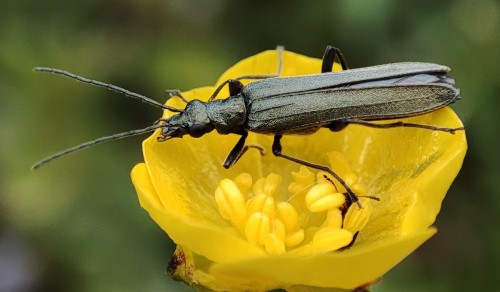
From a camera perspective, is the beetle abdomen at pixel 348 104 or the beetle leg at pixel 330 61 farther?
the beetle leg at pixel 330 61

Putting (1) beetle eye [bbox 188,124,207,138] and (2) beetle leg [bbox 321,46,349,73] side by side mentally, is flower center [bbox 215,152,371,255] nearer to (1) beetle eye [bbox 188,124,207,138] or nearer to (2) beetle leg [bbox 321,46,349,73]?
(1) beetle eye [bbox 188,124,207,138]

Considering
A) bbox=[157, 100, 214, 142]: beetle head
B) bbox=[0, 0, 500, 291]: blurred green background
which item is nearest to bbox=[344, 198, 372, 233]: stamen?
bbox=[157, 100, 214, 142]: beetle head

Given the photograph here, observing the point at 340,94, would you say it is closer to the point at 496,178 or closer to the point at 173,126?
the point at 173,126

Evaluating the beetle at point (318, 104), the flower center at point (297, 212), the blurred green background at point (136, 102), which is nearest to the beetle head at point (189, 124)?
the beetle at point (318, 104)

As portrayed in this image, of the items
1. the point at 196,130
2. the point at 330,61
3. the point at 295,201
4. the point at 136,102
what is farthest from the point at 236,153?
the point at 136,102

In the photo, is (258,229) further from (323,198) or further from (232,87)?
(232,87)

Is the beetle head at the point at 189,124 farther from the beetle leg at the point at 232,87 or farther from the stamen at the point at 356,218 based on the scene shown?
the stamen at the point at 356,218
